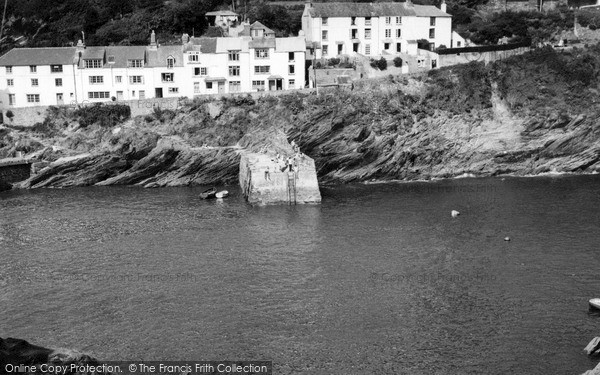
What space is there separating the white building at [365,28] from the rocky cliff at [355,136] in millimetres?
10070

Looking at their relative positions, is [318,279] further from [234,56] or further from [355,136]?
[234,56]

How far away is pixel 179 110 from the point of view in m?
77.6

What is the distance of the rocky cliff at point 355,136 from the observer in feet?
241

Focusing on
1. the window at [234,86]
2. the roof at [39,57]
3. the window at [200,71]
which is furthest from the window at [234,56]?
the roof at [39,57]

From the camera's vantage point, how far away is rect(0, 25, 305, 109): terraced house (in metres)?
79.9

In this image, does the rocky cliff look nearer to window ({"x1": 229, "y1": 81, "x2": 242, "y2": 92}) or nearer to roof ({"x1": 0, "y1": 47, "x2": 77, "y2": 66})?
window ({"x1": 229, "y1": 81, "x2": 242, "y2": 92})

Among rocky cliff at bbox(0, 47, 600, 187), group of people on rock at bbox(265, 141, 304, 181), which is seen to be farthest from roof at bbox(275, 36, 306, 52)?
group of people on rock at bbox(265, 141, 304, 181)

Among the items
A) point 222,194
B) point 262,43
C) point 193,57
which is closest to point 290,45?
point 262,43

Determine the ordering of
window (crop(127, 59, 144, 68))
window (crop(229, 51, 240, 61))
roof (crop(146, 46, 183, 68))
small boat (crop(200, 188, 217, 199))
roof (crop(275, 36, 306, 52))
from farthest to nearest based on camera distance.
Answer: roof (crop(275, 36, 306, 52))
window (crop(229, 51, 240, 61))
roof (crop(146, 46, 183, 68))
window (crop(127, 59, 144, 68))
small boat (crop(200, 188, 217, 199))

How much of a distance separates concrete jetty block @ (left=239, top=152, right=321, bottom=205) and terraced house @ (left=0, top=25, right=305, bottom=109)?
19755 mm

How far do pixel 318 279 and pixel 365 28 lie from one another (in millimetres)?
49826

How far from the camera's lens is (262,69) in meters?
82.1

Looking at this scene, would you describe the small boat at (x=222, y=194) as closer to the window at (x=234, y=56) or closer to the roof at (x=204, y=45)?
the window at (x=234, y=56)

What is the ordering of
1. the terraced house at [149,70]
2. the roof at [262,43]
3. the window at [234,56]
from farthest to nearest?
the roof at [262,43] → the window at [234,56] → the terraced house at [149,70]
